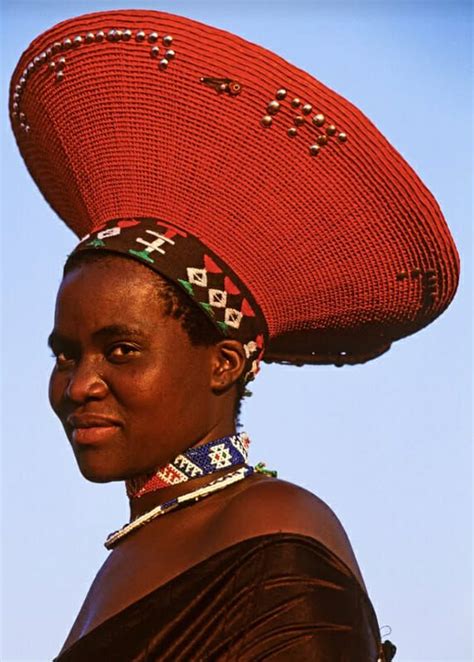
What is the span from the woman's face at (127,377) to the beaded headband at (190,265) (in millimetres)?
56

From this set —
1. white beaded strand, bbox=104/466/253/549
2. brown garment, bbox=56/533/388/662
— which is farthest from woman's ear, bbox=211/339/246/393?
brown garment, bbox=56/533/388/662

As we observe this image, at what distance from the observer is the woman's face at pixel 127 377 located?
5180 mm

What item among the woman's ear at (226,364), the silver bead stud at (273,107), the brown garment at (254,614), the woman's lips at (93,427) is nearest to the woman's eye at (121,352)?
the woman's lips at (93,427)

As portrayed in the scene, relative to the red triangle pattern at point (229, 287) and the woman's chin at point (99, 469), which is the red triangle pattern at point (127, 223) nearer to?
the red triangle pattern at point (229, 287)

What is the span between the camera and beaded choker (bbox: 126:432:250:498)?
530cm

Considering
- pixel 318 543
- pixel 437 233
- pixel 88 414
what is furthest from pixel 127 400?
pixel 437 233

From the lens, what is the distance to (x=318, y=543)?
4.98 metres

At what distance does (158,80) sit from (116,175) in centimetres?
40

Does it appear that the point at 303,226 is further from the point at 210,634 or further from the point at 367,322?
the point at 210,634

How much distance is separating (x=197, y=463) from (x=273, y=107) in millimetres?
1110

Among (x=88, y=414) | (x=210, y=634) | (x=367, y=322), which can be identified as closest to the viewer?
(x=210, y=634)

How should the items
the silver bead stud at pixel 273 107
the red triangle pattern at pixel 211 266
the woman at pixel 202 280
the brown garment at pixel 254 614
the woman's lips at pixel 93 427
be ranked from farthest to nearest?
the red triangle pattern at pixel 211 266 → the woman's lips at pixel 93 427 → the silver bead stud at pixel 273 107 → the woman at pixel 202 280 → the brown garment at pixel 254 614

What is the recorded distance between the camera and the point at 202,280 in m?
5.28

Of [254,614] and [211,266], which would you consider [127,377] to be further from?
[254,614]
